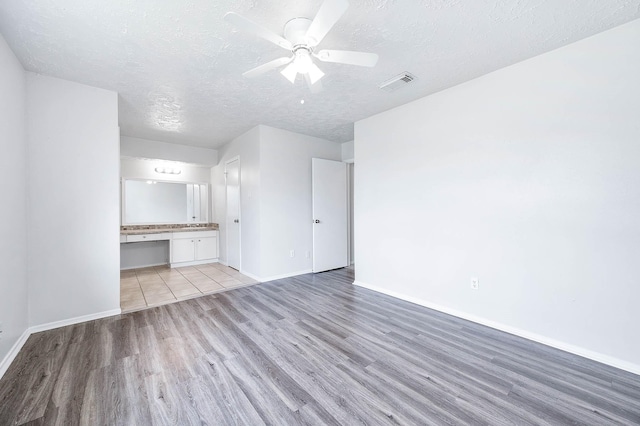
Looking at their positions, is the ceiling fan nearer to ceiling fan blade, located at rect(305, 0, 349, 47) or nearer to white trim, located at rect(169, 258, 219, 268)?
ceiling fan blade, located at rect(305, 0, 349, 47)

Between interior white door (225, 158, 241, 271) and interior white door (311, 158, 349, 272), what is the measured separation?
1415mm

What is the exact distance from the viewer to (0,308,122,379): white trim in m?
1.88

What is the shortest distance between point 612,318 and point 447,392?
4.79 feet

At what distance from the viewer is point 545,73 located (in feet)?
7.17

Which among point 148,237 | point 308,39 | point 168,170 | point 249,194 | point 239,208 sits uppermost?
A: point 308,39

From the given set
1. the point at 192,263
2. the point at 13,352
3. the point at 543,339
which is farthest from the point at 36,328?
the point at 543,339

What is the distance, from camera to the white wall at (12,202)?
191cm

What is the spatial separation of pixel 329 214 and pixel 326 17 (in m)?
3.43

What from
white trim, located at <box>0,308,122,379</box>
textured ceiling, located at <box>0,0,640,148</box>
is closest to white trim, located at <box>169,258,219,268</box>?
white trim, located at <box>0,308,122,379</box>

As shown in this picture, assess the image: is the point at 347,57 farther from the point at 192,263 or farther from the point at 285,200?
the point at 192,263

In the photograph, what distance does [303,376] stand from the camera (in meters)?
1.77

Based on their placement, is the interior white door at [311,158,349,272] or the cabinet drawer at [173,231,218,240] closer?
the interior white door at [311,158,349,272]

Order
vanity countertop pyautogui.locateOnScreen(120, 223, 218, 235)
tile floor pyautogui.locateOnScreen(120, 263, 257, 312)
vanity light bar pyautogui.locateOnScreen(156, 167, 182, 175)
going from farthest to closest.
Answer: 1. vanity light bar pyautogui.locateOnScreen(156, 167, 182, 175)
2. vanity countertop pyautogui.locateOnScreen(120, 223, 218, 235)
3. tile floor pyautogui.locateOnScreen(120, 263, 257, 312)

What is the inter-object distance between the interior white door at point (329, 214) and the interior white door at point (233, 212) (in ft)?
4.64
